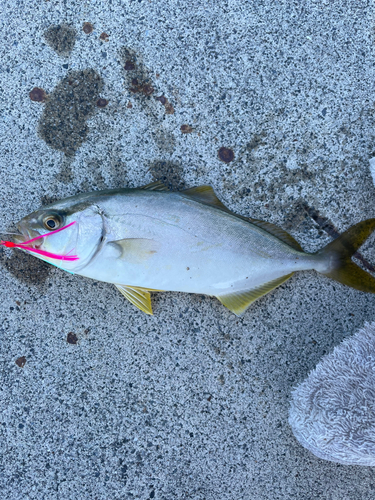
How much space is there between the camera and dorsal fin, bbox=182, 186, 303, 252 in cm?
195

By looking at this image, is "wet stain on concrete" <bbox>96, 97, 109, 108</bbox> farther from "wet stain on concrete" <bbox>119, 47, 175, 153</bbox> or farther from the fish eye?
the fish eye

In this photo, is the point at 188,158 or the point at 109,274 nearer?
the point at 109,274

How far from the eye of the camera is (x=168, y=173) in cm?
214

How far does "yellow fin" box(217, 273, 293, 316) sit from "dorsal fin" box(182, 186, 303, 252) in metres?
0.20

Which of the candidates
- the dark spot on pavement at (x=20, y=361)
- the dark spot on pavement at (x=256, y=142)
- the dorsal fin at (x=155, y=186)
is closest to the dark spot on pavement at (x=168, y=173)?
the dorsal fin at (x=155, y=186)

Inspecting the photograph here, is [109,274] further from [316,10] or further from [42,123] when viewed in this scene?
[316,10]

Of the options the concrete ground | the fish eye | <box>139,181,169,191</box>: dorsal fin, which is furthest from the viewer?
the concrete ground

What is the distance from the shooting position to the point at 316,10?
214cm

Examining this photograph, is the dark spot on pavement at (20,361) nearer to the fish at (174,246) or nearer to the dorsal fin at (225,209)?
the fish at (174,246)

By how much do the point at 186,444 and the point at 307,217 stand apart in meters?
1.55

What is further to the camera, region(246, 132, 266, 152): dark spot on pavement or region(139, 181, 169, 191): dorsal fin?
region(246, 132, 266, 152): dark spot on pavement

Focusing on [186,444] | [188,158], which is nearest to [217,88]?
[188,158]

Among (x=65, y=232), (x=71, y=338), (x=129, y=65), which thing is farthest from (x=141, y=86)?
(x=71, y=338)

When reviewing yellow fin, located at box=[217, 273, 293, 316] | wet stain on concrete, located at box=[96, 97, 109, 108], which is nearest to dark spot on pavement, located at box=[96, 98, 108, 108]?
wet stain on concrete, located at box=[96, 97, 109, 108]
